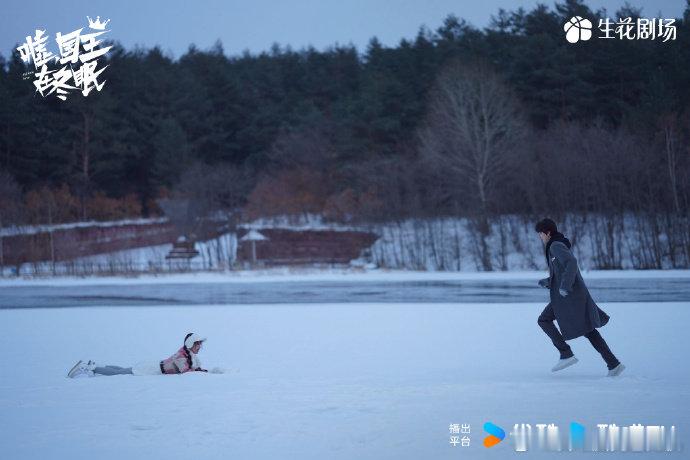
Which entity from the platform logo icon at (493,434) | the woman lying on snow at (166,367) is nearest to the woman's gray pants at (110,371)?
the woman lying on snow at (166,367)

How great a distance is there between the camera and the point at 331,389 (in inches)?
309

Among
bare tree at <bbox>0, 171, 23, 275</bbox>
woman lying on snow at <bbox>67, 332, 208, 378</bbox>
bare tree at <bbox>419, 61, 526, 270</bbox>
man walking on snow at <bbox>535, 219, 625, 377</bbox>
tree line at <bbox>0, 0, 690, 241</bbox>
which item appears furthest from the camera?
bare tree at <bbox>419, 61, 526, 270</bbox>

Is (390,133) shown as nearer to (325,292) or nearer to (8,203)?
(8,203)

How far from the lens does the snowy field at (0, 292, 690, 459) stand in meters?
5.97

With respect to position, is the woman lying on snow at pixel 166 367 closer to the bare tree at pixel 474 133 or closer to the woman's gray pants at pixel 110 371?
the woman's gray pants at pixel 110 371

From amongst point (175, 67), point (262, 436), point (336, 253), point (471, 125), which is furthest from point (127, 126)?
point (262, 436)

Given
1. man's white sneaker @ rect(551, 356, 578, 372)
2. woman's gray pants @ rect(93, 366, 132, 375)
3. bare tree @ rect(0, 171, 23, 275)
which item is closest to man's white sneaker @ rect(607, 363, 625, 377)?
man's white sneaker @ rect(551, 356, 578, 372)

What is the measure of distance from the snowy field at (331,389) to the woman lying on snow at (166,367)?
194 millimetres

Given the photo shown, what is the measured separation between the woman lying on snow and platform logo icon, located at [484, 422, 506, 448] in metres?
4.32

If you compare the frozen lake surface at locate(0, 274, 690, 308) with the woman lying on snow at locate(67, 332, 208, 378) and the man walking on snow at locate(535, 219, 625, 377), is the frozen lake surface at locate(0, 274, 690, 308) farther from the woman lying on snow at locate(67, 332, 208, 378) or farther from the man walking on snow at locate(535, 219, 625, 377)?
the woman lying on snow at locate(67, 332, 208, 378)

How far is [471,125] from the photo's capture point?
4272 centimetres

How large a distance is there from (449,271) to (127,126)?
34.0 metres

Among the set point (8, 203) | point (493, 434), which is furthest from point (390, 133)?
point (493, 434)

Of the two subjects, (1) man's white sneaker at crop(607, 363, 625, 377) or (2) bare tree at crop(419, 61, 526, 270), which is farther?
(2) bare tree at crop(419, 61, 526, 270)
